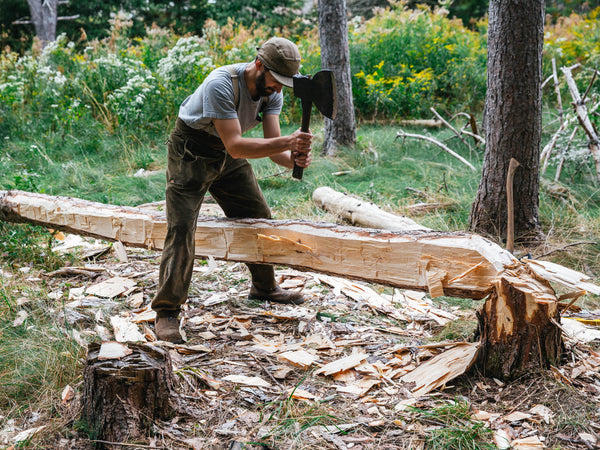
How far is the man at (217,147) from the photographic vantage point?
3.15 m

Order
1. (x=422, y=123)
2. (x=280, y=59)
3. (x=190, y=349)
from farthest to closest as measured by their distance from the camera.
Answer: (x=422, y=123), (x=190, y=349), (x=280, y=59)

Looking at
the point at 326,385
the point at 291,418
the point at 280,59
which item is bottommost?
the point at 326,385

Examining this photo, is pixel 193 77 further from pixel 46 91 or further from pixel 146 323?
pixel 146 323

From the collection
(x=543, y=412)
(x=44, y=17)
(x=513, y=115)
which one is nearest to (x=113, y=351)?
(x=543, y=412)

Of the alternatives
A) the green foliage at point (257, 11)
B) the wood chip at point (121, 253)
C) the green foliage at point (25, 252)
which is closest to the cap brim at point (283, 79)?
the wood chip at point (121, 253)

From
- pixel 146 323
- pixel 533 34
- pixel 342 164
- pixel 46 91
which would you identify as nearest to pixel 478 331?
pixel 146 323

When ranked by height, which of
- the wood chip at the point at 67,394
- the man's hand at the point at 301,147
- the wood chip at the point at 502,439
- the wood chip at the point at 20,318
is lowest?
the wood chip at the point at 502,439

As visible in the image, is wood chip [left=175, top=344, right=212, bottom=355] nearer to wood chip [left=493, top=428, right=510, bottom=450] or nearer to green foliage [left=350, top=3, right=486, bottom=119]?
wood chip [left=493, top=428, right=510, bottom=450]

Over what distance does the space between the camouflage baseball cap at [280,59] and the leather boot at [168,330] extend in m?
1.79

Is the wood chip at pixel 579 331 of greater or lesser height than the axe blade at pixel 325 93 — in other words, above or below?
below

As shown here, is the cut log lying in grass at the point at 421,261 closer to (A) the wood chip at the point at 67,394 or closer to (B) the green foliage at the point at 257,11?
(A) the wood chip at the point at 67,394

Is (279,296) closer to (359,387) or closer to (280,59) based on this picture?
(359,387)

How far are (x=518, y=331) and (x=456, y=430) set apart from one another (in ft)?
2.29

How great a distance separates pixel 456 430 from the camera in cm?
236
